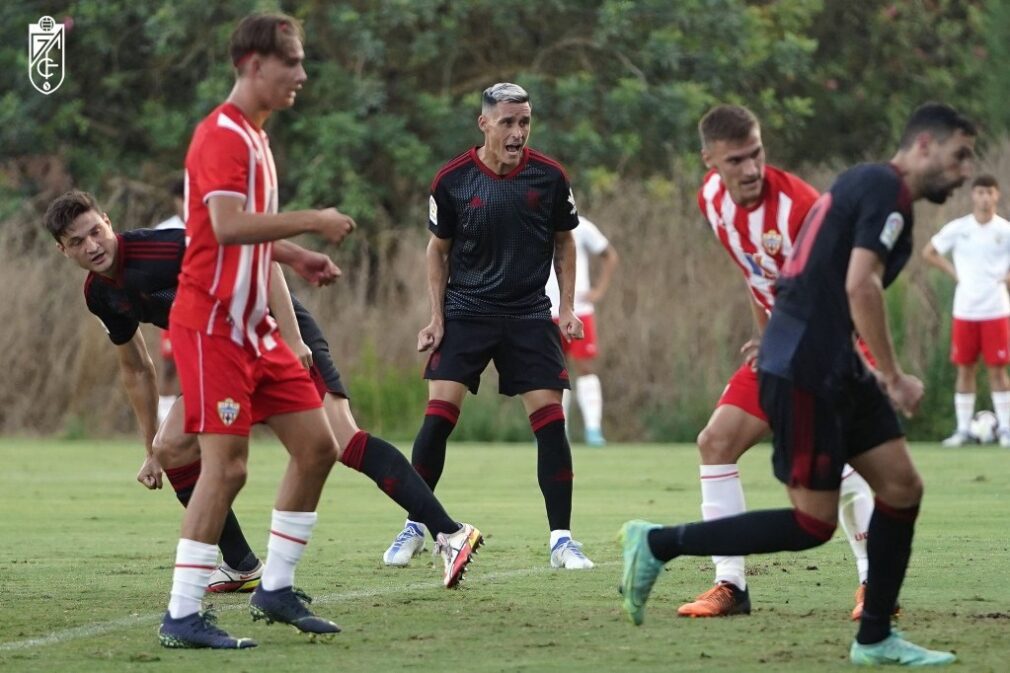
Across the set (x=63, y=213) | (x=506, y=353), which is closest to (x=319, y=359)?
(x=506, y=353)

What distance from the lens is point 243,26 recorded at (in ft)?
20.8

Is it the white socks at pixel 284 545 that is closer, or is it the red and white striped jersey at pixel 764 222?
the white socks at pixel 284 545

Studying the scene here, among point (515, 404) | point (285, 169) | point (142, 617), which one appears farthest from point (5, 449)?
point (142, 617)

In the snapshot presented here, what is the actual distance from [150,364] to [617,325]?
46.0 ft

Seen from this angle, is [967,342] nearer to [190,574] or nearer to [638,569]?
[638,569]

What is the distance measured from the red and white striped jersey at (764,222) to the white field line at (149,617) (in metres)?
2.09

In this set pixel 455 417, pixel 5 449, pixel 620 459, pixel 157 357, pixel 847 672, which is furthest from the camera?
pixel 157 357

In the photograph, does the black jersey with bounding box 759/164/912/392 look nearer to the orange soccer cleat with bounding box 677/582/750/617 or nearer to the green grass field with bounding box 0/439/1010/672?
the green grass field with bounding box 0/439/1010/672

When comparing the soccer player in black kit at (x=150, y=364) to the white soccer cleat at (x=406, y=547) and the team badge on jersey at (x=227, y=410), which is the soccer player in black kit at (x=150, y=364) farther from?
the white soccer cleat at (x=406, y=547)

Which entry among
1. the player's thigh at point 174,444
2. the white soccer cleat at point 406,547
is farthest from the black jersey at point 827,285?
the white soccer cleat at point 406,547

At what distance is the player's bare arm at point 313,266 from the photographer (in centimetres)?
660

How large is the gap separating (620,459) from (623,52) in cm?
1160

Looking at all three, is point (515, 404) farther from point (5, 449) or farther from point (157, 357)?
point (5, 449)

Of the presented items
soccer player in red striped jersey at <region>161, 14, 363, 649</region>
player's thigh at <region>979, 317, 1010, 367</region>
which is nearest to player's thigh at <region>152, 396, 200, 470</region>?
Answer: soccer player in red striped jersey at <region>161, 14, 363, 649</region>
